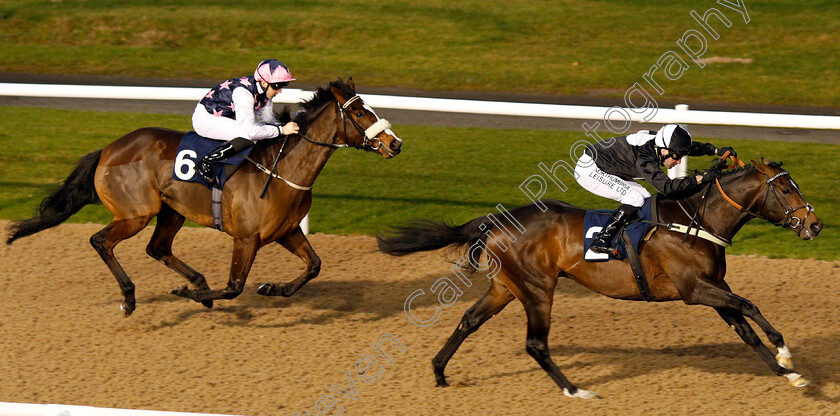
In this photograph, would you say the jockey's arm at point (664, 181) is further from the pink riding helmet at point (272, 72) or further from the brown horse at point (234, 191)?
the pink riding helmet at point (272, 72)

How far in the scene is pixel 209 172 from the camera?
670 centimetres

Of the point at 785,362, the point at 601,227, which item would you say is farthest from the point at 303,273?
the point at 785,362

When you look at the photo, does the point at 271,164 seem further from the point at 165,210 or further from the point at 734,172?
the point at 734,172

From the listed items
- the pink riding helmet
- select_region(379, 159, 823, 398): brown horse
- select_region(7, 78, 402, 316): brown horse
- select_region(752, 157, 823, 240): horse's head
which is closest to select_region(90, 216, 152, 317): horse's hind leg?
select_region(7, 78, 402, 316): brown horse

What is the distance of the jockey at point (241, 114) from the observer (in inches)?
261

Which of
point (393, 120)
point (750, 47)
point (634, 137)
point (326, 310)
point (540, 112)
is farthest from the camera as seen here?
point (750, 47)

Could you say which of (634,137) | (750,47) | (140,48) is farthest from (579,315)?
(140,48)

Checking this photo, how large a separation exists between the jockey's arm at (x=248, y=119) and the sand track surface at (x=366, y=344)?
1.30m

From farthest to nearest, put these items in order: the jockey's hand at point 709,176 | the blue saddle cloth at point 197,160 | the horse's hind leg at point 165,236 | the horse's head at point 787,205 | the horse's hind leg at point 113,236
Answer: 1. the horse's hind leg at point 165,236
2. the horse's hind leg at point 113,236
3. the blue saddle cloth at point 197,160
4. the jockey's hand at point 709,176
5. the horse's head at point 787,205

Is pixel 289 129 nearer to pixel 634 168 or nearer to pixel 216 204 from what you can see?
pixel 216 204

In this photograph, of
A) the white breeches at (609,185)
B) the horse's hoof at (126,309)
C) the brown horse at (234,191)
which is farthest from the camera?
the horse's hoof at (126,309)

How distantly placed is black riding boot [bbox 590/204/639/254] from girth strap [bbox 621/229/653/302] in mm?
52

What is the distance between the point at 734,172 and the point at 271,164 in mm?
2925

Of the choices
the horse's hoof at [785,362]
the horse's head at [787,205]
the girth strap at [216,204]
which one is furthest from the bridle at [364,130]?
the horse's hoof at [785,362]
